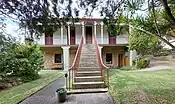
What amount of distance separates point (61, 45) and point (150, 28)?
18.3 m

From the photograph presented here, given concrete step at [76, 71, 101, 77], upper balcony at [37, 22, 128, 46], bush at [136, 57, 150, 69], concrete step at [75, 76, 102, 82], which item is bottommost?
concrete step at [75, 76, 102, 82]

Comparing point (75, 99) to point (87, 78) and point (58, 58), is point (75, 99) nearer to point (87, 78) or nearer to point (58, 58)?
point (87, 78)

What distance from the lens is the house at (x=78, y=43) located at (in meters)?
26.7

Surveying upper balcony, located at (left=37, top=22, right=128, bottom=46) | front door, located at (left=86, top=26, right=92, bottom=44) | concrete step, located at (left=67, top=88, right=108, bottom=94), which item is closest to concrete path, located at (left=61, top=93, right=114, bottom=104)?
concrete step, located at (left=67, top=88, right=108, bottom=94)

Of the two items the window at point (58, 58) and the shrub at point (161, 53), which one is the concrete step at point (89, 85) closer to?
the window at point (58, 58)

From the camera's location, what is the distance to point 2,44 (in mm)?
13570

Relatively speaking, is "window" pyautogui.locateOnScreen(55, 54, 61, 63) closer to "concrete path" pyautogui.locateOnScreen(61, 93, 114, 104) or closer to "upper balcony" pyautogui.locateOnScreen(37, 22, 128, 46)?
"upper balcony" pyautogui.locateOnScreen(37, 22, 128, 46)

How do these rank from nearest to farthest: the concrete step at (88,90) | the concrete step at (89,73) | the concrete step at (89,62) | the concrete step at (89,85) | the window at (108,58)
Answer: the concrete step at (88,90)
the concrete step at (89,85)
the concrete step at (89,73)
the concrete step at (89,62)
the window at (108,58)

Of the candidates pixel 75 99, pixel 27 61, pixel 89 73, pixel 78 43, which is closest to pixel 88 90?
pixel 75 99

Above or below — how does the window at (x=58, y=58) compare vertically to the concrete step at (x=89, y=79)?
above

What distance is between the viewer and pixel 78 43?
27.2m

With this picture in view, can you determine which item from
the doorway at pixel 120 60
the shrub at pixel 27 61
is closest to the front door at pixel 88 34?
the doorway at pixel 120 60

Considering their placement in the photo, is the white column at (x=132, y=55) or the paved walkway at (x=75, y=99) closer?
the paved walkway at (x=75, y=99)

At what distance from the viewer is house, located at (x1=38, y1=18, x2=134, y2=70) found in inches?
1051
